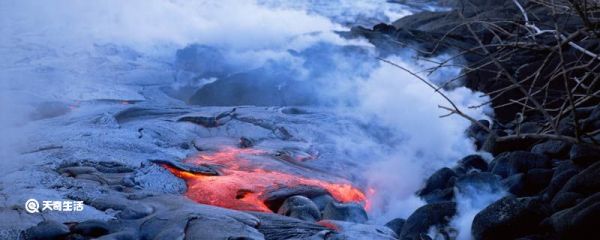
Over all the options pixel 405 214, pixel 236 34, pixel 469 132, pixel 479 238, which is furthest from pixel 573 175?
pixel 236 34

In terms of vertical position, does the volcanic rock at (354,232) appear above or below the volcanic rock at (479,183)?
below

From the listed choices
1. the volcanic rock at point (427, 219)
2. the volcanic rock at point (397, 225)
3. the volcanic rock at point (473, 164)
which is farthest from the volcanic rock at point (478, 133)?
the volcanic rock at point (427, 219)

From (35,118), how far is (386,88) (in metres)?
6.61

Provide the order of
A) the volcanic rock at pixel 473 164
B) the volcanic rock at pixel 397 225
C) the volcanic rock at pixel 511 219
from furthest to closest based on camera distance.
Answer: the volcanic rock at pixel 473 164 < the volcanic rock at pixel 397 225 < the volcanic rock at pixel 511 219

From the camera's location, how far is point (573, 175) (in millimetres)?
5473

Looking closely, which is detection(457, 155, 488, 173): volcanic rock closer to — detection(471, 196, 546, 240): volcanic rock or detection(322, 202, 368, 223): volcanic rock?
detection(322, 202, 368, 223): volcanic rock

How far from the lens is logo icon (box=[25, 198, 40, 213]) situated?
4.77m

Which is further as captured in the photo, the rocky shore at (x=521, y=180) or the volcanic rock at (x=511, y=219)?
the volcanic rock at (x=511, y=219)

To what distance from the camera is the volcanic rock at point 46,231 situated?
167 inches

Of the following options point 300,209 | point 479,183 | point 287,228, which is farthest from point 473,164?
point 287,228

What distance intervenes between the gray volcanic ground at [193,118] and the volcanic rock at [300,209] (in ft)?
1.34

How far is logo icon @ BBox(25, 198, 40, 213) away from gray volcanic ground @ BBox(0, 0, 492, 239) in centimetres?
9

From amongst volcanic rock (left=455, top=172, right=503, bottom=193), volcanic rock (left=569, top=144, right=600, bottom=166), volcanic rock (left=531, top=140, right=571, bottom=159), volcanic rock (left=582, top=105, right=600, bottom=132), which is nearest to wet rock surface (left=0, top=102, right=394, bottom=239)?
volcanic rock (left=455, top=172, right=503, bottom=193)

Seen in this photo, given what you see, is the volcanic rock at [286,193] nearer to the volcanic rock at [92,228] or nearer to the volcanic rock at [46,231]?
the volcanic rock at [92,228]
